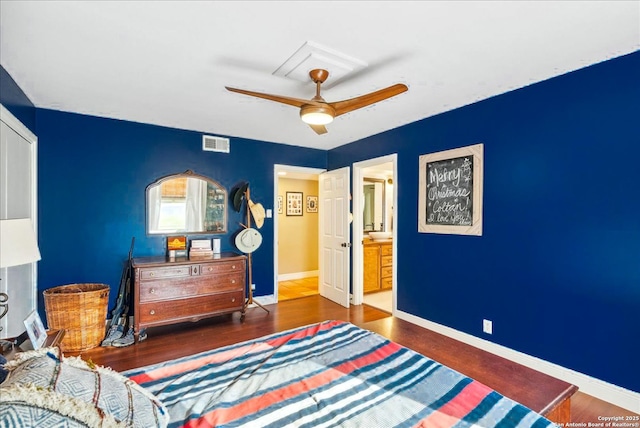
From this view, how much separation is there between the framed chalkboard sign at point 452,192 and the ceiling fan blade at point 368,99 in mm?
1475

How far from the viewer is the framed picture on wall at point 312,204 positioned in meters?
6.69

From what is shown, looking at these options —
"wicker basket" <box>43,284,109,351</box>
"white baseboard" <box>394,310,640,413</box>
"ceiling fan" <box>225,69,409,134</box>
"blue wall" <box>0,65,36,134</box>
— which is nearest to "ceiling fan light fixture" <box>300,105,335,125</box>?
"ceiling fan" <box>225,69,409,134</box>

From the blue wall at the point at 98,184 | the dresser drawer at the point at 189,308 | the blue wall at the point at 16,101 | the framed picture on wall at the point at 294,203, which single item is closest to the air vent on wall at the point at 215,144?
the blue wall at the point at 98,184

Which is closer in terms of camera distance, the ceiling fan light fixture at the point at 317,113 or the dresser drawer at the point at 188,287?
the ceiling fan light fixture at the point at 317,113

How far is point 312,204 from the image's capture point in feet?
22.1

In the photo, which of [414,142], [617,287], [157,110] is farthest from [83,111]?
[617,287]

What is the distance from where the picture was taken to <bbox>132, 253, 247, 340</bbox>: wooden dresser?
10.7 ft

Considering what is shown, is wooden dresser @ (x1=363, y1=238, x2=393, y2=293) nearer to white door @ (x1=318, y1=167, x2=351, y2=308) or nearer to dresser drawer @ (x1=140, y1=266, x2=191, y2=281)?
white door @ (x1=318, y1=167, x2=351, y2=308)

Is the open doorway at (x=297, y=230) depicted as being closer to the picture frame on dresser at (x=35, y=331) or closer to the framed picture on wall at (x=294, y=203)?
the framed picture on wall at (x=294, y=203)

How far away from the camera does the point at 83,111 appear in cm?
344

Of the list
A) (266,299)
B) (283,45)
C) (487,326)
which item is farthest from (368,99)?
(266,299)

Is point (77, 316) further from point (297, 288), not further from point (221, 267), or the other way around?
point (297, 288)

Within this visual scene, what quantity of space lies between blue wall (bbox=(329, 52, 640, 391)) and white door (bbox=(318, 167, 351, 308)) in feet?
4.70

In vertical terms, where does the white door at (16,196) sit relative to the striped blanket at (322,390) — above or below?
above
